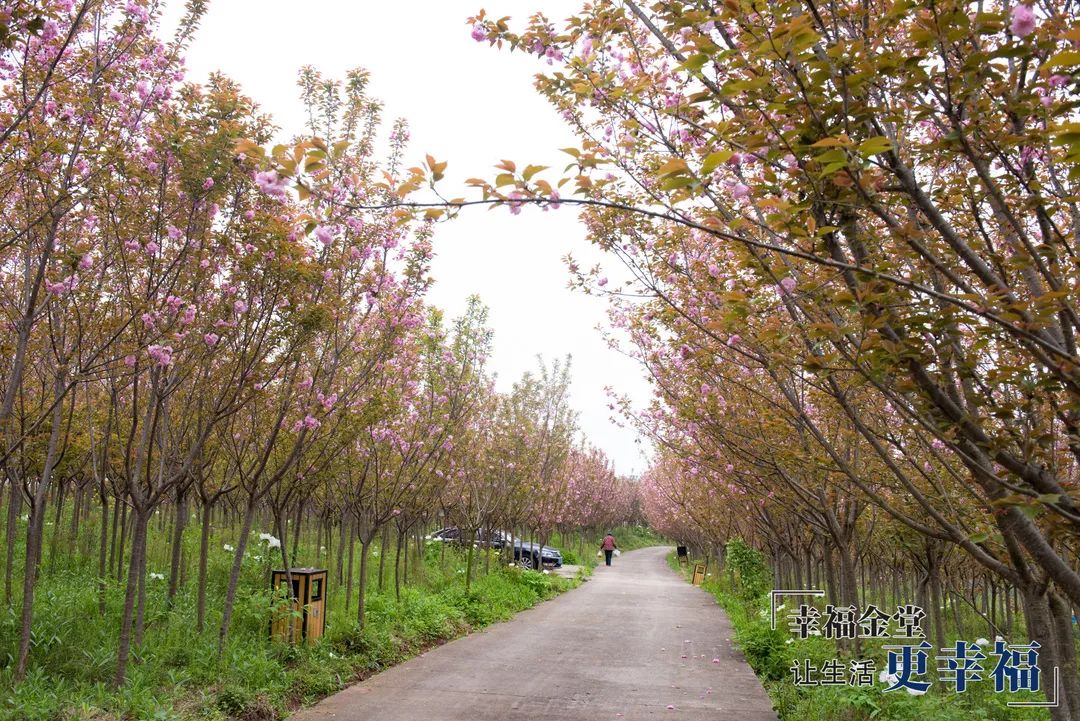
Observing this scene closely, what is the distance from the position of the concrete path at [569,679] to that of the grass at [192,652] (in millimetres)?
353

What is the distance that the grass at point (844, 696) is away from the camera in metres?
5.69

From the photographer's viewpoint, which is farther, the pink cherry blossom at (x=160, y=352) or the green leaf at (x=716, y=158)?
the pink cherry blossom at (x=160, y=352)

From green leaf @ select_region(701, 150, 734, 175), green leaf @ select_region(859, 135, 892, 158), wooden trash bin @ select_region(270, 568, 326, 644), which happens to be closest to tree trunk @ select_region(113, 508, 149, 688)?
wooden trash bin @ select_region(270, 568, 326, 644)

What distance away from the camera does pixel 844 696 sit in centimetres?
623

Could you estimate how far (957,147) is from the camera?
2473 mm

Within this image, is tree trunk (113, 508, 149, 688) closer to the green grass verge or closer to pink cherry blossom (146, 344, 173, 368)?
the green grass verge

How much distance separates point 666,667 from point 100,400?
305 inches

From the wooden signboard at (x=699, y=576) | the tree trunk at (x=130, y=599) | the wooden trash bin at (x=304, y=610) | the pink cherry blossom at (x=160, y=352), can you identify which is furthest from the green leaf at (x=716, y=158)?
the wooden signboard at (x=699, y=576)

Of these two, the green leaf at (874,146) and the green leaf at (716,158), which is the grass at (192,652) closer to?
the green leaf at (716,158)

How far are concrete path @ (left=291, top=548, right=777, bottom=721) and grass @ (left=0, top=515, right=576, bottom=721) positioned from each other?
0.35 metres

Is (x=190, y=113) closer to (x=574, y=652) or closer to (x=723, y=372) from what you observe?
(x=723, y=372)

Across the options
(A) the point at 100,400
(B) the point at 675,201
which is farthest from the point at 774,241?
(A) the point at 100,400

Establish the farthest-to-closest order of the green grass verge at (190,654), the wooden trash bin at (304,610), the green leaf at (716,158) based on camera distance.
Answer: the wooden trash bin at (304,610), the green grass verge at (190,654), the green leaf at (716,158)

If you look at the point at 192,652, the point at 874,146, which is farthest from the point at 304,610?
the point at 874,146
